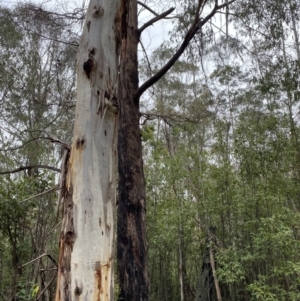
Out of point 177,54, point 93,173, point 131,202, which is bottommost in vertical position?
point 93,173

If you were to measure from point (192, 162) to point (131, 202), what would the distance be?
4709 mm

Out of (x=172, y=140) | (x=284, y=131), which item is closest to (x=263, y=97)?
(x=284, y=131)

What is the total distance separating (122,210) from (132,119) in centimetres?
83

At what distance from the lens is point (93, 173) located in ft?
4.70

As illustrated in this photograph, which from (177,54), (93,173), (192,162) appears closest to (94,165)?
(93,173)

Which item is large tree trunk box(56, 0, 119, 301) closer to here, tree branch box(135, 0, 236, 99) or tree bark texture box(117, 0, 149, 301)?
tree branch box(135, 0, 236, 99)

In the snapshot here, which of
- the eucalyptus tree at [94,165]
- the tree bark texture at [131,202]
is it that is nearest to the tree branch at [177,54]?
the tree bark texture at [131,202]

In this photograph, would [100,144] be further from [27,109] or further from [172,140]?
[172,140]

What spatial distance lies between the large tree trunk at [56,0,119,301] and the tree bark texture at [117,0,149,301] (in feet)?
3.38

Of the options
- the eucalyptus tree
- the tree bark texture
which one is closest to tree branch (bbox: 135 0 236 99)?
the tree bark texture

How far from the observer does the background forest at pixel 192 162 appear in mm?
4473

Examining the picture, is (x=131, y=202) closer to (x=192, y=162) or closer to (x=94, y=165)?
(x=94, y=165)

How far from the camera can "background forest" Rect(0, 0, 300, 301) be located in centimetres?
447

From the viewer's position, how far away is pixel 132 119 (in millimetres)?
3188
